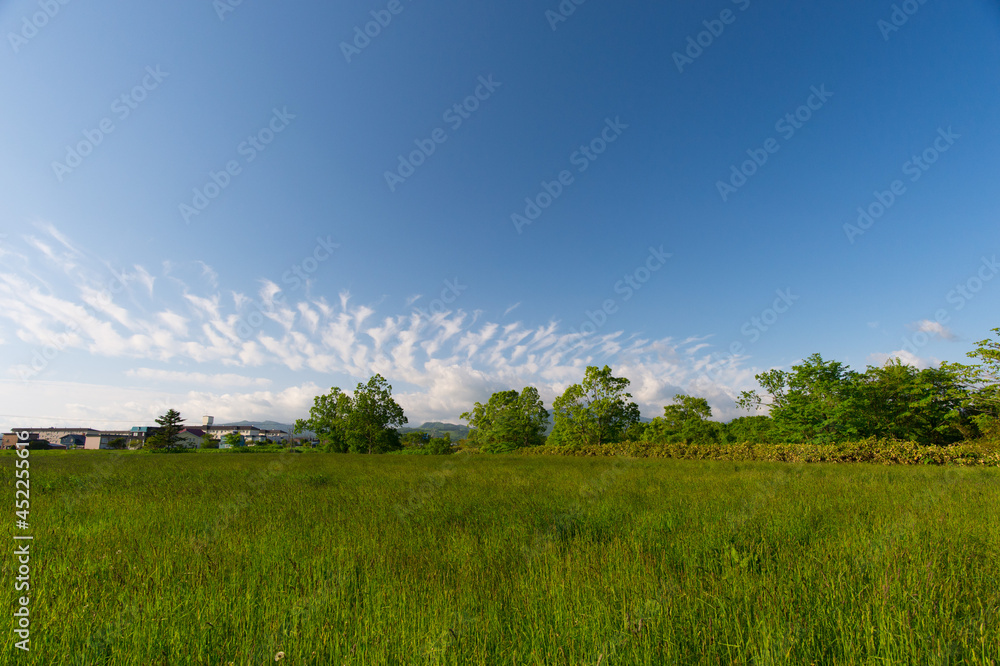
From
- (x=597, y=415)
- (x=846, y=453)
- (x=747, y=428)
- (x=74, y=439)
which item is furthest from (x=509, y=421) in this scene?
(x=74, y=439)

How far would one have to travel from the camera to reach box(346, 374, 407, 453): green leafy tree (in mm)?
50594

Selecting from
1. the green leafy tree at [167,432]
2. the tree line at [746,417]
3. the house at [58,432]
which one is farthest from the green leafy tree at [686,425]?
the house at [58,432]

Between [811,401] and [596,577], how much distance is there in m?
42.1

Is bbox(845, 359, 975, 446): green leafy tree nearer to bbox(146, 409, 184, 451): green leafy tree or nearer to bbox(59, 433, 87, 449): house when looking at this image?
bbox(146, 409, 184, 451): green leafy tree

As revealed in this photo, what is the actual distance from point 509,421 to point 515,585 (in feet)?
168

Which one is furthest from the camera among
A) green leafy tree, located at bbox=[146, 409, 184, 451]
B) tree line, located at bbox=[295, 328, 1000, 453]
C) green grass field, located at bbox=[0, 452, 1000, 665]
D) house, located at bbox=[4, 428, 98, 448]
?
house, located at bbox=[4, 428, 98, 448]

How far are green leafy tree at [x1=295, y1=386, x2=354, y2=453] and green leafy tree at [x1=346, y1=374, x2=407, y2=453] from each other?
101cm

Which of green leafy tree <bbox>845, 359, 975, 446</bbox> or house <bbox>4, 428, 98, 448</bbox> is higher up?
green leafy tree <bbox>845, 359, 975, 446</bbox>

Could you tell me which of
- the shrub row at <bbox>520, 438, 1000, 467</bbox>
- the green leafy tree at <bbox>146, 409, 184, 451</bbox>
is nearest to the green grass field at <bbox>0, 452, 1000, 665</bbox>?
the shrub row at <bbox>520, 438, 1000, 467</bbox>

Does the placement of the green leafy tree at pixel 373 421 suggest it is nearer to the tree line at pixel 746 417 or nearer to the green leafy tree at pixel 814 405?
the tree line at pixel 746 417

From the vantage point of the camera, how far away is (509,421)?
53625 millimetres

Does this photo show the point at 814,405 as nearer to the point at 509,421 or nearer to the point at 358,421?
the point at 509,421

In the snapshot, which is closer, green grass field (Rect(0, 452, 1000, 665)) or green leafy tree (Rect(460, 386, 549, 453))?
green grass field (Rect(0, 452, 1000, 665))

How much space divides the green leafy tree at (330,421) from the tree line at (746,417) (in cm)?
14
